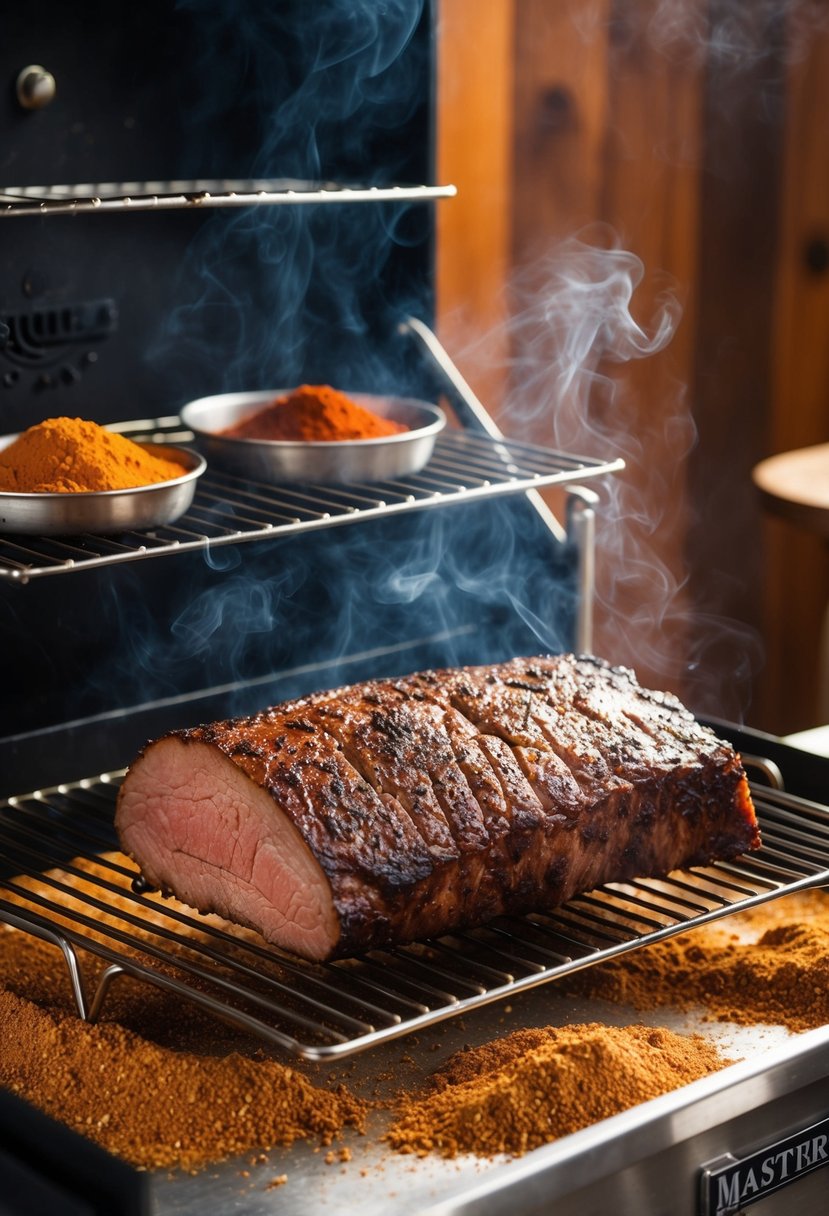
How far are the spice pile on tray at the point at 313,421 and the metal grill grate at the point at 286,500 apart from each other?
0.07 m

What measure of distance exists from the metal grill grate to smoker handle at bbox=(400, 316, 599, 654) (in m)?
0.05

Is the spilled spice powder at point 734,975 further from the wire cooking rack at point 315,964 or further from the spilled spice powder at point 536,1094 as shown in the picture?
the spilled spice powder at point 536,1094

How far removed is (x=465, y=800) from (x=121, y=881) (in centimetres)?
57

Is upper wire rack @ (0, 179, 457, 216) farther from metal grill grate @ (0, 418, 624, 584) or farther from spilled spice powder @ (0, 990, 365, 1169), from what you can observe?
spilled spice powder @ (0, 990, 365, 1169)

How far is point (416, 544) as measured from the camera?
2.49 metres

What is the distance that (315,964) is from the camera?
5.87ft

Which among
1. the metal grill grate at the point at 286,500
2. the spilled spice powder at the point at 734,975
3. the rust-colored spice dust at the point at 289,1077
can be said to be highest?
the metal grill grate at the point at 286,500

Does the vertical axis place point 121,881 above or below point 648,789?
below

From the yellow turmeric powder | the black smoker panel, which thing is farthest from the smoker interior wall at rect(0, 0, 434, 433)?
the yellow turmeric powder

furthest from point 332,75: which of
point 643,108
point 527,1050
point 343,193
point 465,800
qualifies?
point 643,108

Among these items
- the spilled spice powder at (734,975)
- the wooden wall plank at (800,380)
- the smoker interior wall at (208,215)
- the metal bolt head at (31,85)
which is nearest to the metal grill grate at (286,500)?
the smoker interior wall at (208,215)

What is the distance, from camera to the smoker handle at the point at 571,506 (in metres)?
2.31

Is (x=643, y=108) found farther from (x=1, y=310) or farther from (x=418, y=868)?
(x=418, y=868)

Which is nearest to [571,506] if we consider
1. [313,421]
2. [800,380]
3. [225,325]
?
[313,421]
